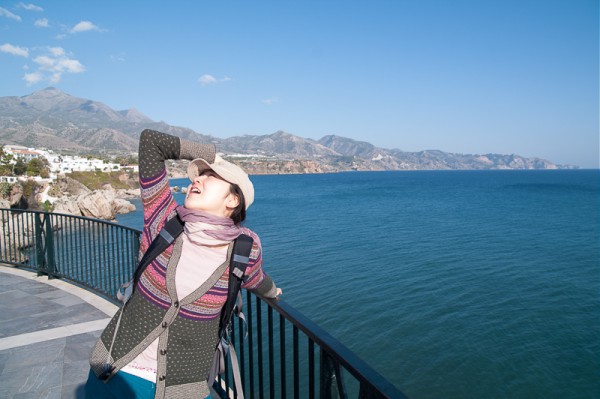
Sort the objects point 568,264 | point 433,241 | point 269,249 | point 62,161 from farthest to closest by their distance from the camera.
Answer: point 62,161, point 433,241, point 269,249, point 568,264

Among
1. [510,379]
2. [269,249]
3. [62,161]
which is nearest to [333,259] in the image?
[269,249]

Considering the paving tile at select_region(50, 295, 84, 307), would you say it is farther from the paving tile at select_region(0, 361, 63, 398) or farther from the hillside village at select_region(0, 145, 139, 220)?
the hillside village at select_region(0, 145, 139, 220)

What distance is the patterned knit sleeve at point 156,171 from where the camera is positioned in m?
1.87

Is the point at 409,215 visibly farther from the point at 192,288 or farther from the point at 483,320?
the point at 192,288

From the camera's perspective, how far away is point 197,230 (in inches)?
68.9

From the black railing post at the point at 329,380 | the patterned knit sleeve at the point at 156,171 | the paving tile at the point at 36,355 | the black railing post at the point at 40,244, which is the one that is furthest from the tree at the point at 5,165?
the black railing post at the point at 329,380

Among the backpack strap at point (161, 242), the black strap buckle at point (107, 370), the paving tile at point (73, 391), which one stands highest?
the backpack strap at point (161, 242)

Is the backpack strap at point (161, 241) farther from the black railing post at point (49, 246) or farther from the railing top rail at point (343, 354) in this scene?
the black railing post at point (49, 246)

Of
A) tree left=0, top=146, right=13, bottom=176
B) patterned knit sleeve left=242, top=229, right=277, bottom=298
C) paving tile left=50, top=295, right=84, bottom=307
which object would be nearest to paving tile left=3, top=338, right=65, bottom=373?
paving tile left=50, top=295, right=84, bottom=307

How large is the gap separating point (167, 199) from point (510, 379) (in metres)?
13.0

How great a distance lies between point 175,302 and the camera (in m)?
1.70

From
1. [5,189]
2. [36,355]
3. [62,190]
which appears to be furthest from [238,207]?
[62,190]

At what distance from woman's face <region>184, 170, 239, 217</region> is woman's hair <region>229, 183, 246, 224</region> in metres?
0.02

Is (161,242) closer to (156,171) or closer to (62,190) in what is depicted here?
(156,171)
